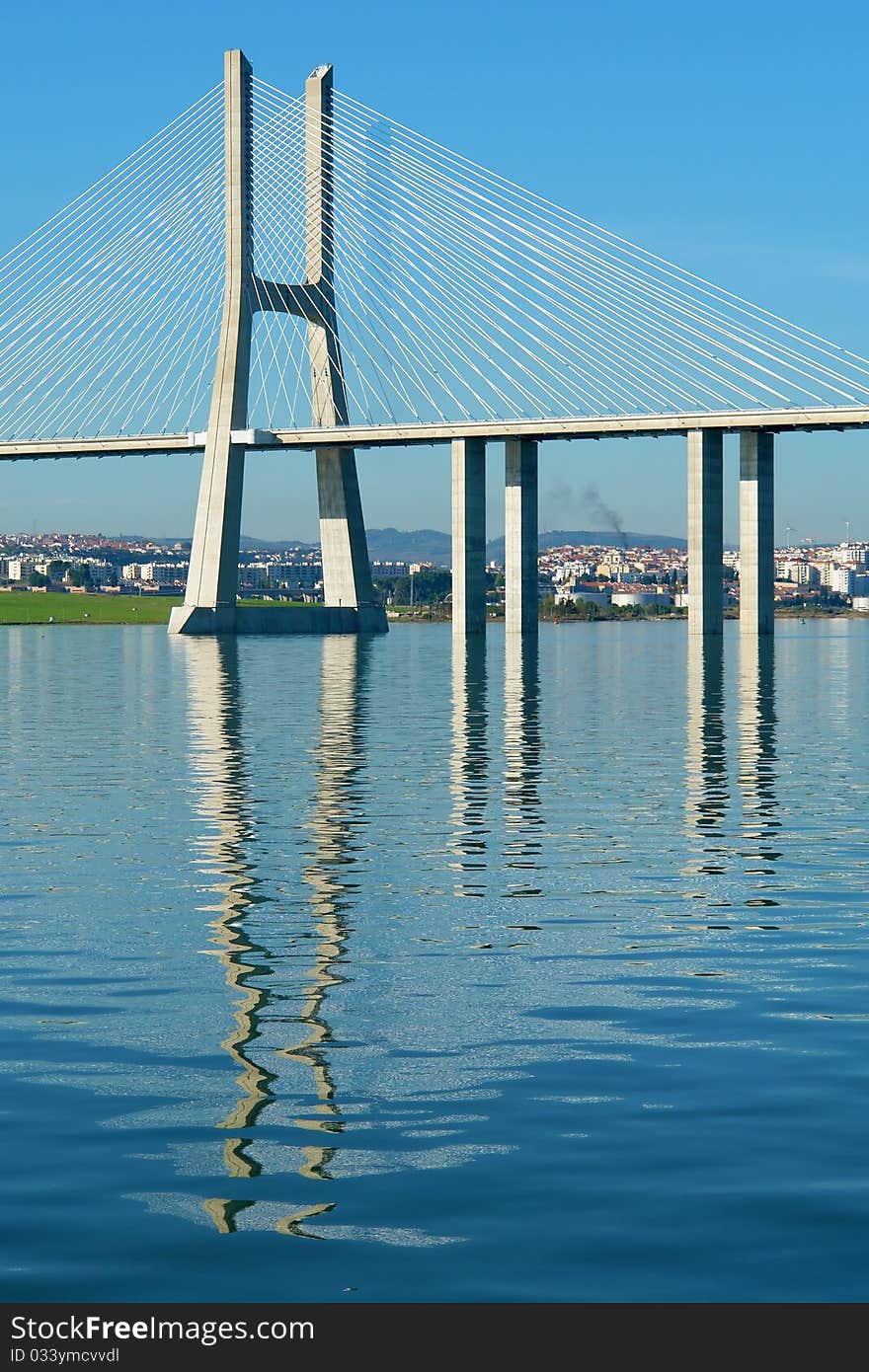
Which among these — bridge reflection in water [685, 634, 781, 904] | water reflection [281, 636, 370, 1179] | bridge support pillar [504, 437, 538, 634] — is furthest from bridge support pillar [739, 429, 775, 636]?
water reflection [281, 636, 370, 1179]

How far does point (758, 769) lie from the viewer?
2633 centimetres

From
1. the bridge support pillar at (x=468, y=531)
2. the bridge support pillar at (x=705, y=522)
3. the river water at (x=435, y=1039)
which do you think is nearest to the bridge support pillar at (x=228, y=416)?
the bridge support pillar at (x=468, y=531)

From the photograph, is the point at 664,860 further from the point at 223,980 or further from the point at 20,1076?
the point at 20,1076

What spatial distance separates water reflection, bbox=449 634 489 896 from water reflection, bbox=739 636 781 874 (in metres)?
2.50

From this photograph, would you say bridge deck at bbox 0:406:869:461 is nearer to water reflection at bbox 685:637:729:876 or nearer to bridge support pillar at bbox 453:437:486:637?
bridge support pillar at bbox 453:437:486:637

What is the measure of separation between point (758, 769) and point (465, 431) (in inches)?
2984

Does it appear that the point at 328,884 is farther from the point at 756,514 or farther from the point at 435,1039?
the point at 756,514

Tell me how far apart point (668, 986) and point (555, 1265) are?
4763mm

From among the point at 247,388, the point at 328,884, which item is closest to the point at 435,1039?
the point at 328,884

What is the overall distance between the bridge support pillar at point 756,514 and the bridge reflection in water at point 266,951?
65.6 metres

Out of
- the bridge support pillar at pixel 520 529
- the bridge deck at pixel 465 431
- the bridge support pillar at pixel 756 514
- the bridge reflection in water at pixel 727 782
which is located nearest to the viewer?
the bridge reflection in water at pixel 727 782

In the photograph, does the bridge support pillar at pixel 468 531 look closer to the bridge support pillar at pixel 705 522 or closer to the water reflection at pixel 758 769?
the bridge support pillar at pixel 705 522

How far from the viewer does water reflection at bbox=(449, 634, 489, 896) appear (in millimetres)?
16234

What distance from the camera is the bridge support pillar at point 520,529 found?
103 metres
